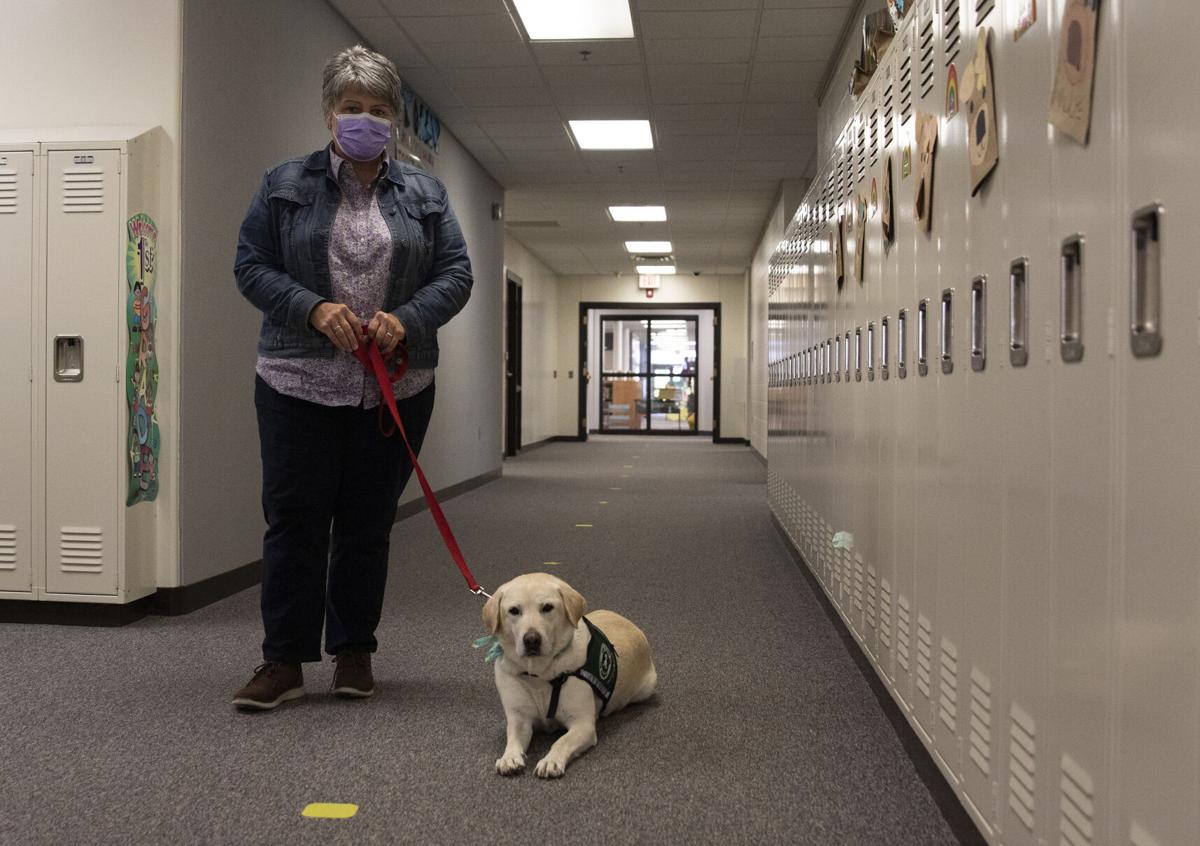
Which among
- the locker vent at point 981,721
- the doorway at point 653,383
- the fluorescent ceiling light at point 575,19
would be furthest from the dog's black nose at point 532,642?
the doorway at point 653,383

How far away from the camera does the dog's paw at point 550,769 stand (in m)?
2.18

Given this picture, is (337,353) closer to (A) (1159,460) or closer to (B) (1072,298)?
(B) (1072,298)

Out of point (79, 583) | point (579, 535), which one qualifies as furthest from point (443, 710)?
point (579, 535)

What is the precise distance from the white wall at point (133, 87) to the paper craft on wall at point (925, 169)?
2639 mm

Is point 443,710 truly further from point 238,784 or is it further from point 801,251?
point 801,251

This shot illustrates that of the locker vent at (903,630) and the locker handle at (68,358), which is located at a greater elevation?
the locker handle at (68,358)

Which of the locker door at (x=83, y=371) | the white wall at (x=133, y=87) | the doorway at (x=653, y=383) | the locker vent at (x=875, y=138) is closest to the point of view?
Result: the locker vent at (x=875, y=138)

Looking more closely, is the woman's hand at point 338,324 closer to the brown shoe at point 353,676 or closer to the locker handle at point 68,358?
the brown shoe at point 353,676

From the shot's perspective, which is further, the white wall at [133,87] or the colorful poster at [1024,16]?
the white wall at [133,87]

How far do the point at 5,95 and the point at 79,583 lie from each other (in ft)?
5.80

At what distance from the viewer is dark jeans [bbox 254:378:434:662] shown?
8.64 feet

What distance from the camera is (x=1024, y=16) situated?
149 centimetres

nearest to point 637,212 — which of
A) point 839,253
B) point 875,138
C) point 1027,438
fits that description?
point 839,253

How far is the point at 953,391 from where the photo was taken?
6.37 feet
